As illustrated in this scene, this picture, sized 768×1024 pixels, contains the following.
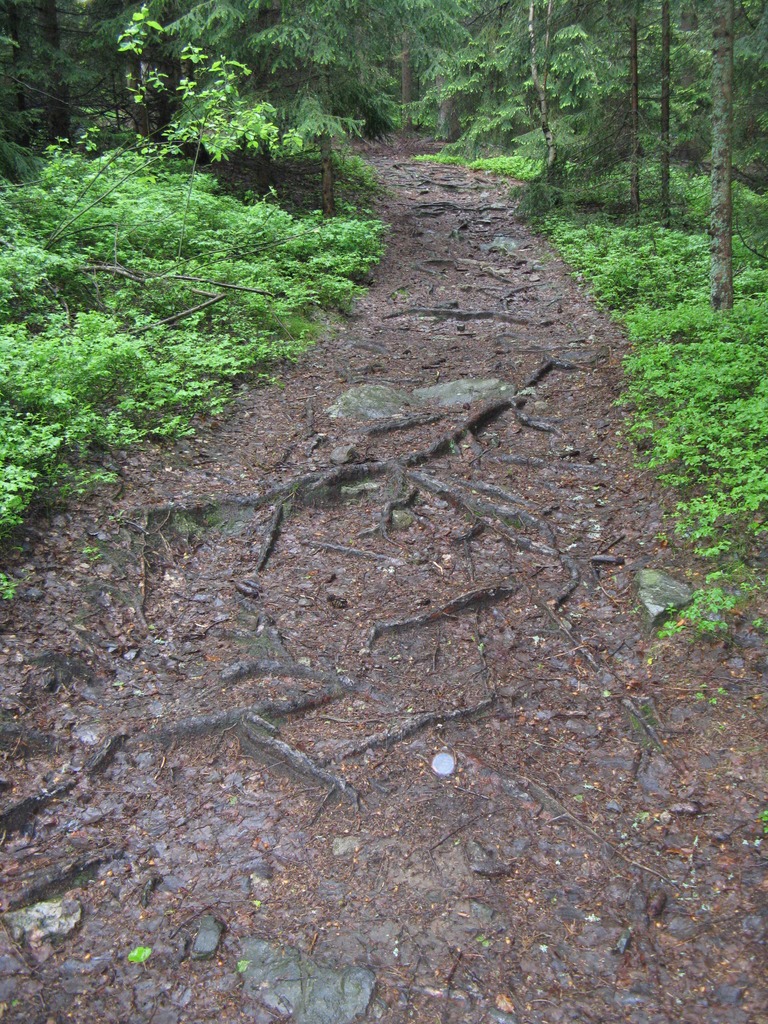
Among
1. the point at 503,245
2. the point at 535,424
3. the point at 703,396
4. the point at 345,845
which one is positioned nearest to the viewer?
the point at 345,845

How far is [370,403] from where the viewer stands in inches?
360

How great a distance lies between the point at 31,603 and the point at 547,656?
3.90m

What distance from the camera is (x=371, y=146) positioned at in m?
30.9

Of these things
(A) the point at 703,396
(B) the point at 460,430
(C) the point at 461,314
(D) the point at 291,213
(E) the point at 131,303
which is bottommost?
(B) the point at 460,430

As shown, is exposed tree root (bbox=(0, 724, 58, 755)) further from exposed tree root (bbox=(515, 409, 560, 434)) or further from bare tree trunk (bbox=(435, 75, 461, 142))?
bare tree trunk (bbox=(435, 75, 461, 142))

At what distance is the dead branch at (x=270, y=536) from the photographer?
253 inches

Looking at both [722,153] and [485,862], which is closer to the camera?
[485,862]

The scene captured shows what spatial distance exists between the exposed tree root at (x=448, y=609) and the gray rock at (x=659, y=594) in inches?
40.3

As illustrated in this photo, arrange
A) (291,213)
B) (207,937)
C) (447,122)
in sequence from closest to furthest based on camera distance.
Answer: (207,937) → (291,213) → (447,122)

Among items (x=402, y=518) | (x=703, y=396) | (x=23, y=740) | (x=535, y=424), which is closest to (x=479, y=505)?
(x=402, y=518)

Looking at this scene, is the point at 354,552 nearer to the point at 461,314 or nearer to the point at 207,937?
the point at 207,937

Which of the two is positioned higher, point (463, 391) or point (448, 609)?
point (463, 391)

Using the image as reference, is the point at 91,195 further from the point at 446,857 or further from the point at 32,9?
the point at 446,857

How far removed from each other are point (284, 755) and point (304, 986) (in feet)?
4.61
